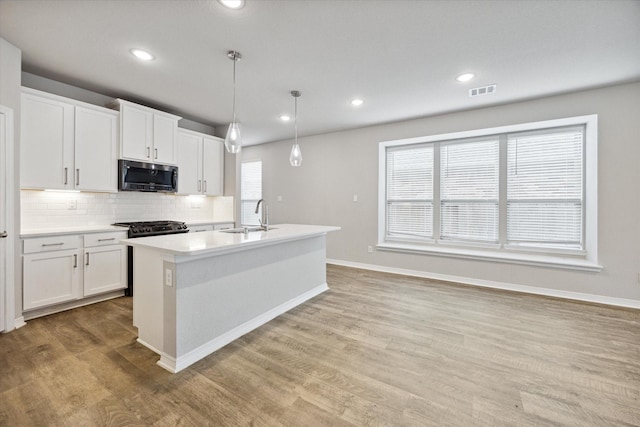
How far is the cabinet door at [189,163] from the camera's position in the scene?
177 inches

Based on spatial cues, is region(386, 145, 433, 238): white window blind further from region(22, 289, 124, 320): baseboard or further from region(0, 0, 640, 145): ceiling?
region(22, 289, 124, 320): baseboard

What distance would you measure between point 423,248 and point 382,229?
81cm

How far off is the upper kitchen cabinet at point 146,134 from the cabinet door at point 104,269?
49.1 inches

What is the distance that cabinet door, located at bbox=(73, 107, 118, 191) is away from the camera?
131 inches

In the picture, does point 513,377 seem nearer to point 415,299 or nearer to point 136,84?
point 415,299

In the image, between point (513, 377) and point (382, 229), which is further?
point (382, 229)

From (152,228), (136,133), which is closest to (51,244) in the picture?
(152,228)

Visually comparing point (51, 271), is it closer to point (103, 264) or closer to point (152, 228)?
point (103, 264)

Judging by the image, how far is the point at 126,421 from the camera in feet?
5.06

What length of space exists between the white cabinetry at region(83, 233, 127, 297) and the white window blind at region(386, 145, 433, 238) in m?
4.20

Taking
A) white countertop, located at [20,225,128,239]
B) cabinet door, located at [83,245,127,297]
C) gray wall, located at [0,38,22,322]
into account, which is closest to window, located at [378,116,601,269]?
cabinet door, located at [83,245,127,297]

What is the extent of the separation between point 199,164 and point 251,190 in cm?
224

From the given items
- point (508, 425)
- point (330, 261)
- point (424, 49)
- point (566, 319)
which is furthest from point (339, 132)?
point (508, 425)

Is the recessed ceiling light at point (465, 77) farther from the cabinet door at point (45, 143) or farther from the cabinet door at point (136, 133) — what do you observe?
the cabinet door at point (45, 143)
